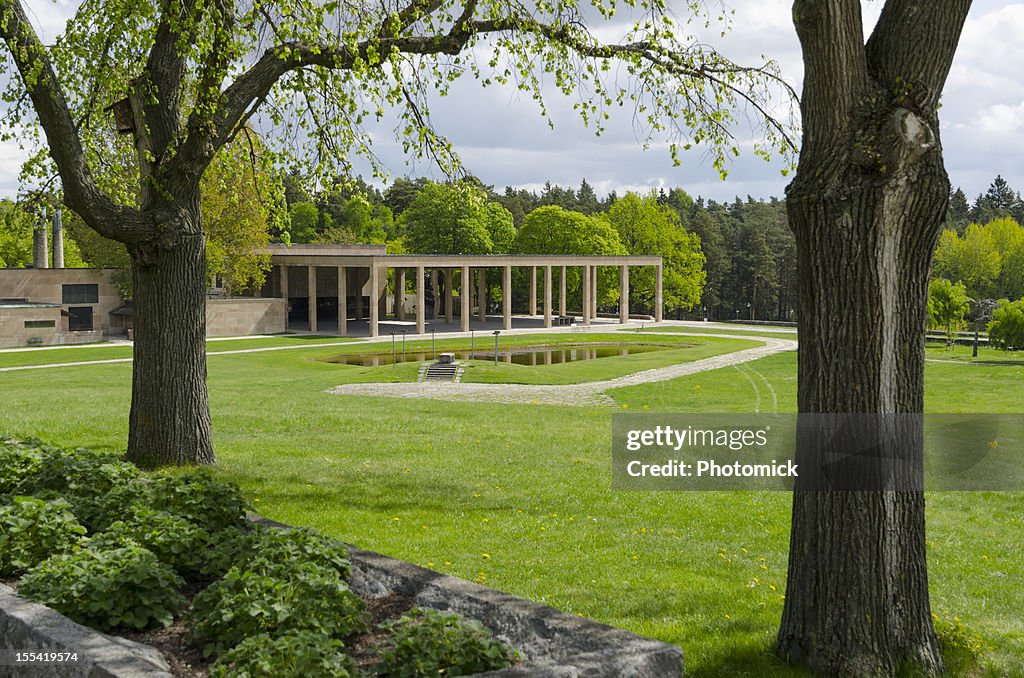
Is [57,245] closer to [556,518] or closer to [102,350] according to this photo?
[102,350]

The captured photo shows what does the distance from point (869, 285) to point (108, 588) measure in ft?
14.4

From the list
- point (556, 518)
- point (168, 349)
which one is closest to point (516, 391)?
point (168, 349)

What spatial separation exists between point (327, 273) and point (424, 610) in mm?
56843

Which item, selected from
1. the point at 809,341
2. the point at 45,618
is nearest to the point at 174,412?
the point at 45,618

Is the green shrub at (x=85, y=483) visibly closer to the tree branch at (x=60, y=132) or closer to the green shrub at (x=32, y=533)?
the green shrub at (x=32, y=533)

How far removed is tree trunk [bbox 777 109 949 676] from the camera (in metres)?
4.89

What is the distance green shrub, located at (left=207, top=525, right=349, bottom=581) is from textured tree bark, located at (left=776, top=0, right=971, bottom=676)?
2.73m

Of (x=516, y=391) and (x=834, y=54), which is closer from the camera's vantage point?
(x=834, y=54)

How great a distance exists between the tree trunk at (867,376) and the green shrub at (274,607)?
8.25 ft

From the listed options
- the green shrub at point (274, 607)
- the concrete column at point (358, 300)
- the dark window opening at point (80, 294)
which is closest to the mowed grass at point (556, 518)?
the green shrub at point (274, 607)

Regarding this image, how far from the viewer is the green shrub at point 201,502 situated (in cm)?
643

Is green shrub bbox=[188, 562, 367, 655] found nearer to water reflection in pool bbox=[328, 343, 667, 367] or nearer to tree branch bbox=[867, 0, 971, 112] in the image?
tree branch bbox=[867, 0, 971, 112]

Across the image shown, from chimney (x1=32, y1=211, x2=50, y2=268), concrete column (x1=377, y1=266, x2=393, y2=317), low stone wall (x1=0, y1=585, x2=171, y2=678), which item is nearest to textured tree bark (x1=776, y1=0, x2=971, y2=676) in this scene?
low stone wall (x1=0, y1=585, x2=171, y2=678)

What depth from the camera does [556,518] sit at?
29.2 ft
